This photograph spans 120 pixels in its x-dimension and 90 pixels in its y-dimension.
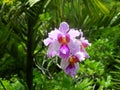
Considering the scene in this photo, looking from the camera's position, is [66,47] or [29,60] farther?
[29,60]

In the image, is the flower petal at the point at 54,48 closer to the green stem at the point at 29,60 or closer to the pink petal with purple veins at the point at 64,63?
the pink petal with purple veins at the point at 64,63

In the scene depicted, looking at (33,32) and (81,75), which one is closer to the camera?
(33,32)

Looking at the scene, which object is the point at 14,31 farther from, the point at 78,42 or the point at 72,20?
the point at 72,20

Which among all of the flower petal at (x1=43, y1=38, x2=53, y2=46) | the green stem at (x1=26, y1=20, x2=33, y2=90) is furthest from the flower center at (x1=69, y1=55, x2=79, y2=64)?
the green stem at (x1=26, y1=20, x2=33, y2=90)

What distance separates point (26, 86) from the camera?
6.68 feet

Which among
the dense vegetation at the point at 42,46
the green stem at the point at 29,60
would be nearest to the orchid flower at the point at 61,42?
the dense vegetation at the point at 42,46

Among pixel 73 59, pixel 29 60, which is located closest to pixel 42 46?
pixel 29 60

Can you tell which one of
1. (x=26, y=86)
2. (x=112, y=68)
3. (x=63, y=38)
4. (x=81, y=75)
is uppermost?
(x=63, y=38)

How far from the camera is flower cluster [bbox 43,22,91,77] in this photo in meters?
1.56

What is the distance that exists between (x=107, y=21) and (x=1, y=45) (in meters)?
0.97

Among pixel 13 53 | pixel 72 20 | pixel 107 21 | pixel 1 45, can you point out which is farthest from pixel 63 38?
pixel 72 20

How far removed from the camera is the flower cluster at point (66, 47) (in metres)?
1.56

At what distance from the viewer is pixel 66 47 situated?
1.56m

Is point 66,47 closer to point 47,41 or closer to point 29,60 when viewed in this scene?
point 47,41
